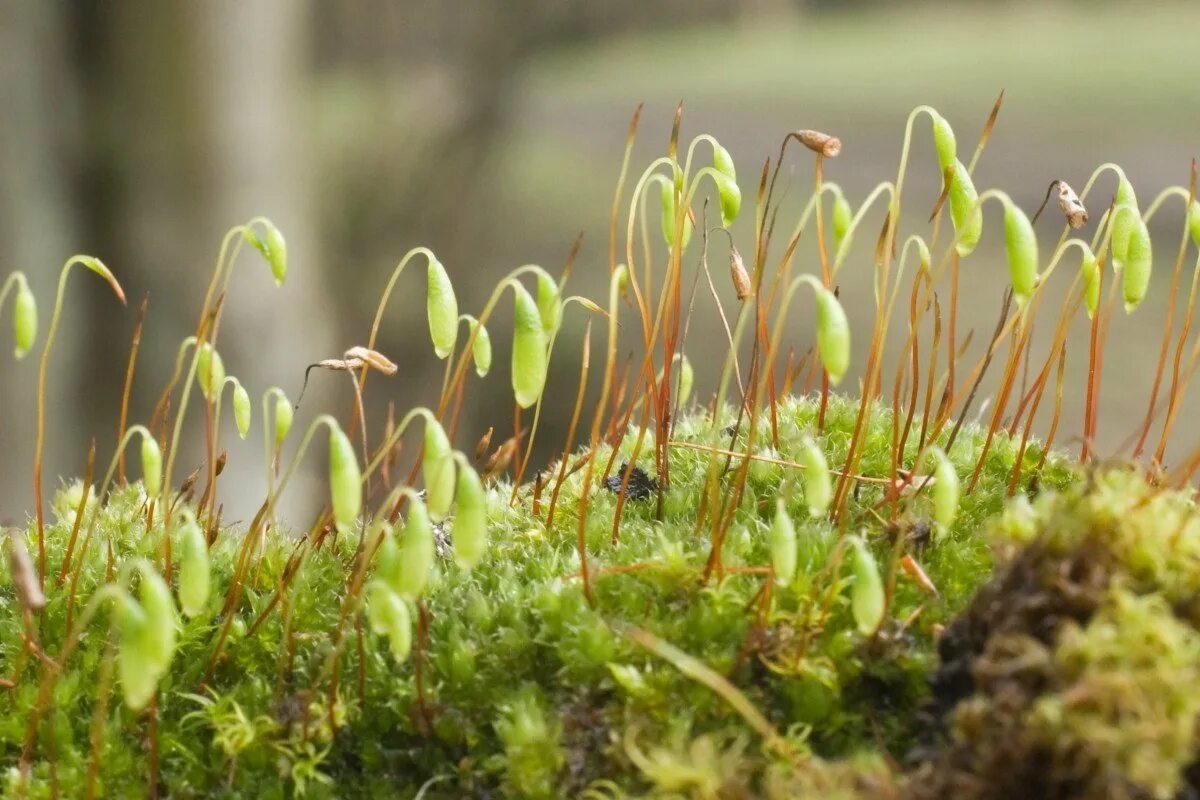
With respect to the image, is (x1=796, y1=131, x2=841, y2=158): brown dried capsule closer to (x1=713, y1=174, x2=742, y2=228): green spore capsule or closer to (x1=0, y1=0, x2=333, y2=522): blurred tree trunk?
(x1=713, y1=174, x2=742, y2=228): green spore capsule

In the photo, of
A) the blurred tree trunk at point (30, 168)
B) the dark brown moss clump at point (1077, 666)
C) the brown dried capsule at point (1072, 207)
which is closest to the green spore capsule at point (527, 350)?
the dark brown moss clump at point (1077, 666)

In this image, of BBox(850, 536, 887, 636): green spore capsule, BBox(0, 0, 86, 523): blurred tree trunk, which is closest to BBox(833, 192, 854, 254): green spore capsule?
BBox(850, 536, 887, 636): green spore capsule

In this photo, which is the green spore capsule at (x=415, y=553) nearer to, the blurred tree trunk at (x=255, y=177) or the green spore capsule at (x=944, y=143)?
the green spore capsule at (x=944, y=143)

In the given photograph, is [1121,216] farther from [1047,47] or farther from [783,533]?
[1047,47]

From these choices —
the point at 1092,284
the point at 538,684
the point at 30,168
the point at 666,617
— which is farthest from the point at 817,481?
the point at 30,168

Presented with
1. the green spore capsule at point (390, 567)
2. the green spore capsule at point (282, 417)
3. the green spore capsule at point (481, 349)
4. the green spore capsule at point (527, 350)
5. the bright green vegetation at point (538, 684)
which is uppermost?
the green spore capsule at point (527, 350)
